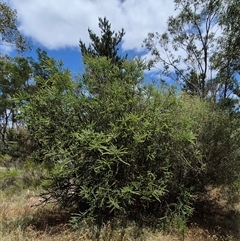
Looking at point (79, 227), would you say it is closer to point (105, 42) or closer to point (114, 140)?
point (114, 140)

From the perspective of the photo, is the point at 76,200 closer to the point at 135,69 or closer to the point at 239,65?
the point at 135,69

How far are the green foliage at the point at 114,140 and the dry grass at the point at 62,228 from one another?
0.43 metres

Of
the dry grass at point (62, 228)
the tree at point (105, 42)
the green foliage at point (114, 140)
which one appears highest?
the tree at point (105, 42)

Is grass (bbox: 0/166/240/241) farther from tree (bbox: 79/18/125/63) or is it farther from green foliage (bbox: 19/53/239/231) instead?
tree (bbox: 79/18/125/63)

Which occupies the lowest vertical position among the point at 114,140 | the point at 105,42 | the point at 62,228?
the point at 62,228

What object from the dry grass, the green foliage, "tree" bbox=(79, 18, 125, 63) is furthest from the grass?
"tree" bbox=(79, 18, 125, 63)

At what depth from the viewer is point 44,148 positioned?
20.3 ft

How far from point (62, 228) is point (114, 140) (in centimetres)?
210

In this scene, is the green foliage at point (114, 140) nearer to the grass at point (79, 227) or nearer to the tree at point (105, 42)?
the grass at point (79, 227)

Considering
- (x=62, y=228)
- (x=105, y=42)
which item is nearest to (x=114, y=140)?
(x=62, y=228)

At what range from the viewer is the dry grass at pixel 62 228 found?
516cm

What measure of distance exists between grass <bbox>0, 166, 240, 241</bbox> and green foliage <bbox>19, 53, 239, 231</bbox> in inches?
15.9

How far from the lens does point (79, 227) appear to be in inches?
219

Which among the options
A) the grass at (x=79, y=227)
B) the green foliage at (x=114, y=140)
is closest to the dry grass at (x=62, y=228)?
the grass at (x=79, y=227)
